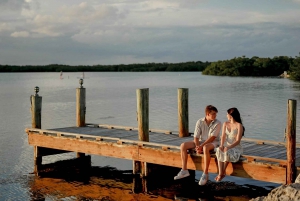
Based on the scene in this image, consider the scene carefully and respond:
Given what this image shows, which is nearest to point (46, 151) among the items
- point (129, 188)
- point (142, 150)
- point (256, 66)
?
point (129, 188)

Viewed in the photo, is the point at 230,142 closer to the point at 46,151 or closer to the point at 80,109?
the point at 46,151

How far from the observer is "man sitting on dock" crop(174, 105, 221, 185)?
11.2m

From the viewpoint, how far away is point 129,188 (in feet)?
43.7

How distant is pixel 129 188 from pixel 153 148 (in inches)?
60.9

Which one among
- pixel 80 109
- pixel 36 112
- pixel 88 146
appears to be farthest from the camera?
pixel 80 109

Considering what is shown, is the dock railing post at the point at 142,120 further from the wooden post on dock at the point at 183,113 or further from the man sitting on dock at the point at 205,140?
the man sitting on dock at the point at 205,140

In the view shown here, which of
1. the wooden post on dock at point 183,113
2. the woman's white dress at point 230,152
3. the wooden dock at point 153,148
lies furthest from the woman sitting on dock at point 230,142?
the wooden post on dock at point 183,113

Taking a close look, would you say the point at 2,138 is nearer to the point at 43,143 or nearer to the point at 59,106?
the point at 43,143

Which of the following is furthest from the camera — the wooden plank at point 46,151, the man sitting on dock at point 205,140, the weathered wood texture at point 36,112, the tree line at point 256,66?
the tree line at point 256,66

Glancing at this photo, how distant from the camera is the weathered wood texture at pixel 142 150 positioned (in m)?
10.5

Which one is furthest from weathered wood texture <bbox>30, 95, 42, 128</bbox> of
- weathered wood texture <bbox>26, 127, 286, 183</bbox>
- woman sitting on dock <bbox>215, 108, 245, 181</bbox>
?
woman sitting on dock <bbox>215, 108, 245, 181</bbox>

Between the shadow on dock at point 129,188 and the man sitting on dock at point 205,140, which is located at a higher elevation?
the man sitting on dock at point 205,140

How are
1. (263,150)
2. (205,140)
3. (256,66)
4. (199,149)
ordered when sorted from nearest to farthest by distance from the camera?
(199,149)
(205,140)
(263,150)
(256,66)

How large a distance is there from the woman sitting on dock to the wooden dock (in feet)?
0.59
